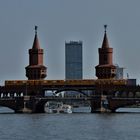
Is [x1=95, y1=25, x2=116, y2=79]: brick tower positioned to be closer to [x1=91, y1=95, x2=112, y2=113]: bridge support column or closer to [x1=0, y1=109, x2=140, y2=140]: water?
[x1=91, y1=95, x2=112, y2=113]: bridge support column

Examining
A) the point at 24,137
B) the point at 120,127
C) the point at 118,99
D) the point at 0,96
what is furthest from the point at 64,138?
the point at 0,96

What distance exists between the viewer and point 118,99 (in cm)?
18000

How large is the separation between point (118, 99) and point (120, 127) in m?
61.1

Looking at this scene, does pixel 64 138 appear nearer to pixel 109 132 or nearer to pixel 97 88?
pixel 109 132

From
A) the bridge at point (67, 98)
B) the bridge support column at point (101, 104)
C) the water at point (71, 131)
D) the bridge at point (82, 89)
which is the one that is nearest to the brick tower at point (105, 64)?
the bridge at point (82, 89)

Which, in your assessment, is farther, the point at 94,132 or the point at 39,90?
the point at 39,90

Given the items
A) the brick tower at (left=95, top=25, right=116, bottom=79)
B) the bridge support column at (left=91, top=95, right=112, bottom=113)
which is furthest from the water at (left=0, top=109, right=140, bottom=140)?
the brick tower at (left=95, top=25, right=116, bottom=79)

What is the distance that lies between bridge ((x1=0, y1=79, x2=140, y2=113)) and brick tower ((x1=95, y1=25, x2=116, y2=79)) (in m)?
5.41

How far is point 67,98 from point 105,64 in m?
17.7

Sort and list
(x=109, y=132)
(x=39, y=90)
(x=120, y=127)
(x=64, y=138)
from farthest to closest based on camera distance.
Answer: (x=39, y=90), (x=120, y=127), (x=109, y=132), (x=64, y=138)

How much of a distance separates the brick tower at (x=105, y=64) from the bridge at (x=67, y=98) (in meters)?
5.41

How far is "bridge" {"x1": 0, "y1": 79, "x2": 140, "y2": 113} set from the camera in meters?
181

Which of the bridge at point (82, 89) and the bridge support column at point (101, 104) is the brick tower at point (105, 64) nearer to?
the bridge at point (82, 89)

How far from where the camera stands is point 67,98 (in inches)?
7288
